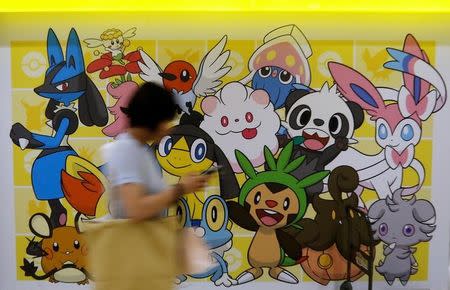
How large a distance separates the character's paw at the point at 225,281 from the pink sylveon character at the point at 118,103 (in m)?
1.25

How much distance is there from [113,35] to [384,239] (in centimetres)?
236

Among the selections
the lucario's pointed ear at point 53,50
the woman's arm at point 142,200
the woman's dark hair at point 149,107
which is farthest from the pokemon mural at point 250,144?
the woman's arm at point 142,200

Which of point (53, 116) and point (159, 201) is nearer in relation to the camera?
point (159, 201)

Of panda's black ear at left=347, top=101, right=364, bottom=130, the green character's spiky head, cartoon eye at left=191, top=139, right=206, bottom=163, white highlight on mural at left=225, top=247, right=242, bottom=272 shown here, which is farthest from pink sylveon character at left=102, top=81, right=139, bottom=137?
panda's black ear at left=347, top=101, right=364, bottom=130

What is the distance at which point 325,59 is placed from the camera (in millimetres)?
3967

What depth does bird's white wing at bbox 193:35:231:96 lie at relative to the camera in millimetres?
3943

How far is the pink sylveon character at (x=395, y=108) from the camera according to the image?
398 cm

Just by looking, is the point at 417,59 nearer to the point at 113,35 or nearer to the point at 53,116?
the point at 113,35

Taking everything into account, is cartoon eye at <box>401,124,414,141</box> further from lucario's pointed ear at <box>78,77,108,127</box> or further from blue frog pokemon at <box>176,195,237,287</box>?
lucario's pointed ear at <box>78,77,108,127</box>

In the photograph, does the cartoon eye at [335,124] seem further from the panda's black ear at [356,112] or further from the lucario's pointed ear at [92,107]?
the lucario's pointed ear at [92,107]

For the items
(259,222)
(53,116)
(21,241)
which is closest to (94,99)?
(53,116)

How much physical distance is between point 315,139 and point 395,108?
0.59 m

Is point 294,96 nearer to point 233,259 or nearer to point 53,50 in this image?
point 233,259

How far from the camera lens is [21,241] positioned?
159 inches
